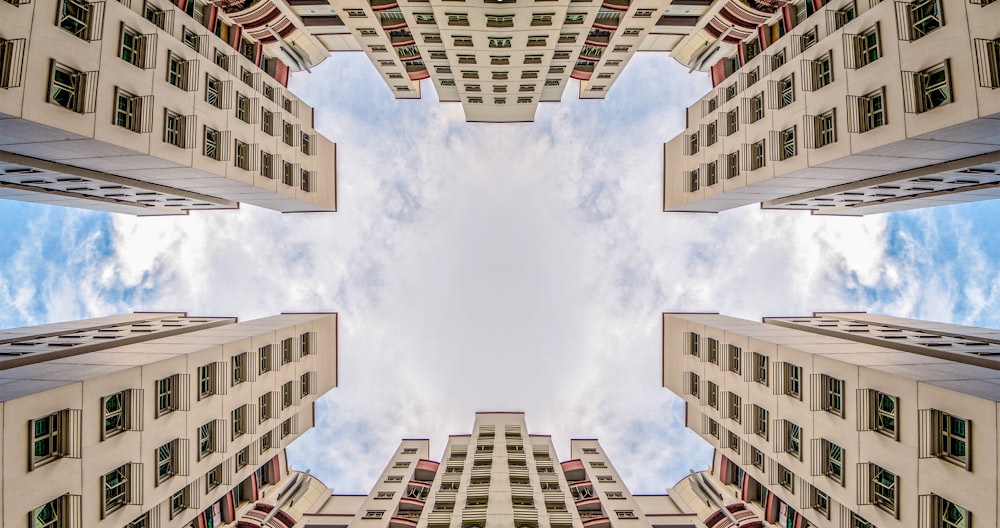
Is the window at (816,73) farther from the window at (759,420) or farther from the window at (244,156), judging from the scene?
the window at (244,156)

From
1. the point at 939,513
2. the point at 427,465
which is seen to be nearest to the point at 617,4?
the point at 939,513

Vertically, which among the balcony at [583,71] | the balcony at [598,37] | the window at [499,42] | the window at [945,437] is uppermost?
the balcony at [583,71]

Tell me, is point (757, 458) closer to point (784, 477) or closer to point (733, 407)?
point (784, 477)

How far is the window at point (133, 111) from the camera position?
70.2 feet

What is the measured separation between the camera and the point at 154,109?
76.1 ft

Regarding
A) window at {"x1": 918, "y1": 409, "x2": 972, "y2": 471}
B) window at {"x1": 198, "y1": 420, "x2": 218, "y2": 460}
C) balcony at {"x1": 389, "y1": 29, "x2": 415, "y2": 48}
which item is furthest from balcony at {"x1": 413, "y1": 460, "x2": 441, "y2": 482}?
window at {"x1": 918, "y1": 409, "x2": 972, "y2": 471}

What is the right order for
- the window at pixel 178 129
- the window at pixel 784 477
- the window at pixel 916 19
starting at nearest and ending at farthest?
1. the window at pixel 916 19
2. the window at pixel 178 129
3. the window at pixel 784 477

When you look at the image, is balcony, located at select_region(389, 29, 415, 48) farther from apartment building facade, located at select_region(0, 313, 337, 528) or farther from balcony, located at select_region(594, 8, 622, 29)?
apartment building facade, located at select_region(0, 313, 337, 528)

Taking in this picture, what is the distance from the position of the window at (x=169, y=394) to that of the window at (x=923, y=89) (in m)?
35.9

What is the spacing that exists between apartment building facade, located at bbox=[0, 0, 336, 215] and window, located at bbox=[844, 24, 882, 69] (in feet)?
111

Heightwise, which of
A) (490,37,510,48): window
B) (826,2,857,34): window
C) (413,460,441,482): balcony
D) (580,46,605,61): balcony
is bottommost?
(413,460,441,482): balcony

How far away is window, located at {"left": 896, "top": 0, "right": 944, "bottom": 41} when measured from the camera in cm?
1906

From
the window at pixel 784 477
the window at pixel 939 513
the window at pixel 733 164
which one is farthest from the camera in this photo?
the window at pixel 733 164

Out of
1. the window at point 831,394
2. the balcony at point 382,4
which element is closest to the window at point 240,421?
the balcony at point 382,4
